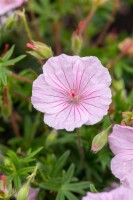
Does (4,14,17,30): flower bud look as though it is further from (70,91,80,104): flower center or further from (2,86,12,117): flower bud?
(70,91,80,104): flower center

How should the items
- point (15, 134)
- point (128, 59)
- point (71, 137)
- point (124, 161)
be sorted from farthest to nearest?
point (128, 59) < point (15, 134) < point (71, 137) < point (124, 161)

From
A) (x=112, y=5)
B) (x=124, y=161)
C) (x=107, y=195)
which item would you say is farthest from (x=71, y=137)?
(x=112, y=5)

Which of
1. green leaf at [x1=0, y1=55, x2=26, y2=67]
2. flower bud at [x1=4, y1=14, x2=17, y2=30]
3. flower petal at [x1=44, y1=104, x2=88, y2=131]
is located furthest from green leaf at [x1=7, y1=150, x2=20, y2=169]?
flower bud at [x1=4, y1=14, x2=17, y2=30]

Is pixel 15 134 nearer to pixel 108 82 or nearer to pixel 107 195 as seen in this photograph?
pixel 108 82

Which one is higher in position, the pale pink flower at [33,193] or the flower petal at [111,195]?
the flower petal at [111,195]

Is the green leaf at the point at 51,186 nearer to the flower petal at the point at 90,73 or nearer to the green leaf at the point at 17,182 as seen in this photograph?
the green leaf at the point at 17,182

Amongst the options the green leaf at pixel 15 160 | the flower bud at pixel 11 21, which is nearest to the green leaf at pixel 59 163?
the green leaf at pixel 15 160

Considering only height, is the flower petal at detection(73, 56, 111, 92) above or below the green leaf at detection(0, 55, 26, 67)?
below
